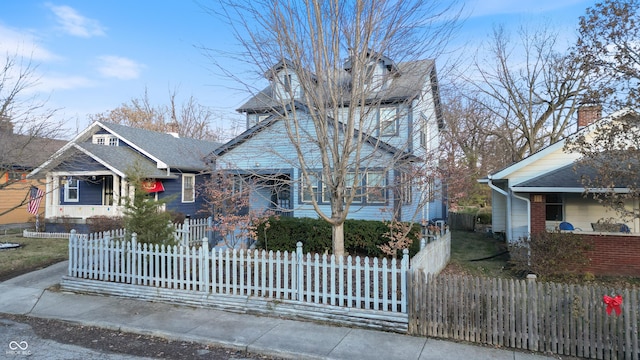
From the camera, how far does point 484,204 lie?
32625 mm

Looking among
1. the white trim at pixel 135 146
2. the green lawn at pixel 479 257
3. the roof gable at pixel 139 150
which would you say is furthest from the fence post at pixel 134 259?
the white trim at pixel 135 146

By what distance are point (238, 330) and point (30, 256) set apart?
971 centimetres

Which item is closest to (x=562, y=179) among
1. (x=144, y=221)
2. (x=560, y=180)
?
(x=560, y=180)

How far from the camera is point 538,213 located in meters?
12.2

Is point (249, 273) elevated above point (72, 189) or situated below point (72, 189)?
below

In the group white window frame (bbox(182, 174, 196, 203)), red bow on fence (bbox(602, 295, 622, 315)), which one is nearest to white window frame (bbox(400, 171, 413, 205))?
red bow on fence (bbox(602, 295, 622, 315))

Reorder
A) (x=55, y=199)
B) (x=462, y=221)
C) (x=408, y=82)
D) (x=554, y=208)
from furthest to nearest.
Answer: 1. (x=462, y=221)
2. (x=55, y=199)
3. (x=554, y=208)
4. (x=408, y=82)

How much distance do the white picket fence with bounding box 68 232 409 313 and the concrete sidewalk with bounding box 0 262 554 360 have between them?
49cm

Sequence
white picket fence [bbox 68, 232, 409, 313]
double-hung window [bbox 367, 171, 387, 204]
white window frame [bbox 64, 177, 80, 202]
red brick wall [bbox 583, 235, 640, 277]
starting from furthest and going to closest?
white window frame [bbox 64, 177, 80, 202], red brick wall [bbox 583, 235, 640, 277], double-hung window [bbox 367, 171, 387, 204], white picket fence [bbox 68, 232, 409, 313]

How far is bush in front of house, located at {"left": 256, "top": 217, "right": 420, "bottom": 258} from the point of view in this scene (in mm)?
12125

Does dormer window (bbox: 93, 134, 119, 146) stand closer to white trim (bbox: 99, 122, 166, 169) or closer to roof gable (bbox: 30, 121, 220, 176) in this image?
roof gable (bbox: 30, 121, 220, 176)

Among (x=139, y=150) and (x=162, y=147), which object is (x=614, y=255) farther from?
(x=162, y=147)

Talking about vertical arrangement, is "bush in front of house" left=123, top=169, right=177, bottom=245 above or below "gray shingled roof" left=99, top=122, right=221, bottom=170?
below

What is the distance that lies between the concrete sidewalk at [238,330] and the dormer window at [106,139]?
48.2 ft
